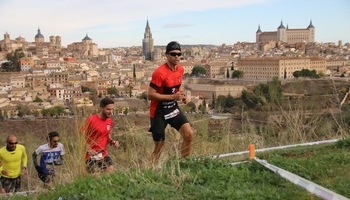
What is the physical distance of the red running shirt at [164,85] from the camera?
405 centimetres

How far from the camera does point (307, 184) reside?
2660mm

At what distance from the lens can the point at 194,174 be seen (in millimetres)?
3117

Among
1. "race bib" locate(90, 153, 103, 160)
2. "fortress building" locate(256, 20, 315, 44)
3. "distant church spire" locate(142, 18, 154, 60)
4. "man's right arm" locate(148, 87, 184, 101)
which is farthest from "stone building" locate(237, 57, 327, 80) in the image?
"race bib" locate(90, 153, 103, 160)

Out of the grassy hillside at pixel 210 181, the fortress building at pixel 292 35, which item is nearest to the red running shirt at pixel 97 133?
the grassy hillside at pixel 210 181

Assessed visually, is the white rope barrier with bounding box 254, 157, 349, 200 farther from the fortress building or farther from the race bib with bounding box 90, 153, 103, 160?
the fortress building

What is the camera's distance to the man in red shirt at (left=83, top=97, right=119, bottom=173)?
385 centimetres

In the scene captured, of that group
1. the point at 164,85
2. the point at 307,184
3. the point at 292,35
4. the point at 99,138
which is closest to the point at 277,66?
the point at 292,35

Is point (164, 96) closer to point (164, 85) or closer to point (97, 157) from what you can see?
point (164, 85)

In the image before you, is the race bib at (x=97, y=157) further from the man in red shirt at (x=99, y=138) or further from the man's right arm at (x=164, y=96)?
the man's right arm at (x=164, y=96)

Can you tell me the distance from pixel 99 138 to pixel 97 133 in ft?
0.16

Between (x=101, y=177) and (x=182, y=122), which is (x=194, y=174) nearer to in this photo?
(x=101, y=177)

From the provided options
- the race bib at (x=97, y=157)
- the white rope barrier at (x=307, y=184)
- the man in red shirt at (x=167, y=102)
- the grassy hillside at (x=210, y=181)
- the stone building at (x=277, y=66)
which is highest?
the man in red shirt at (x=167, y=102)

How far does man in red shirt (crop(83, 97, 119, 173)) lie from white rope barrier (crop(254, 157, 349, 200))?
4.25 ft

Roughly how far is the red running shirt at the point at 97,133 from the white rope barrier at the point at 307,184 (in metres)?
1.41
